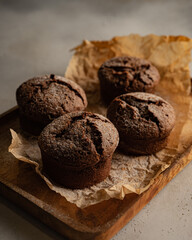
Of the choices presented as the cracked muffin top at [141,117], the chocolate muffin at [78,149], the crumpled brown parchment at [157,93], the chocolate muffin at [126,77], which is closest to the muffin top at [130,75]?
the chocolate muffin at [126,77]

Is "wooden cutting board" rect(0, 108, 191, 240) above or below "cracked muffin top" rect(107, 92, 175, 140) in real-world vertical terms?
below

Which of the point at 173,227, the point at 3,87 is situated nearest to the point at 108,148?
the point at 173,227

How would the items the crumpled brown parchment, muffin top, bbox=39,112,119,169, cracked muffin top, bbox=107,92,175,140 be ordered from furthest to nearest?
cracked muffin top, bbox=107,92,175,140, the crumpled brown parchment, muffin top, bbox=39,112,119,169

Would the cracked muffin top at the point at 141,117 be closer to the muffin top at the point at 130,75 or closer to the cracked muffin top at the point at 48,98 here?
the cracked muffin top at the point at 48,98

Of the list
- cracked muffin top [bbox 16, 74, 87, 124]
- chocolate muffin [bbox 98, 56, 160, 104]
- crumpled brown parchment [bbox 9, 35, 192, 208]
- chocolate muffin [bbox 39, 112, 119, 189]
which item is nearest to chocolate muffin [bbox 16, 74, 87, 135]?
cracked muffin top [bbox 16, 74, 87, 124]

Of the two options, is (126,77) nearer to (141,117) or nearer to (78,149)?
(141,117)

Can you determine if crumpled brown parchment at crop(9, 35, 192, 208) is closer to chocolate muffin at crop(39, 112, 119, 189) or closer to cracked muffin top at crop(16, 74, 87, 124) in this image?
chocolate muffin at crop(39, 112, 119, 189)

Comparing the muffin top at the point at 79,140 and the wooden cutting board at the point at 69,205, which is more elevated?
the muffin top at the point at 79,140
